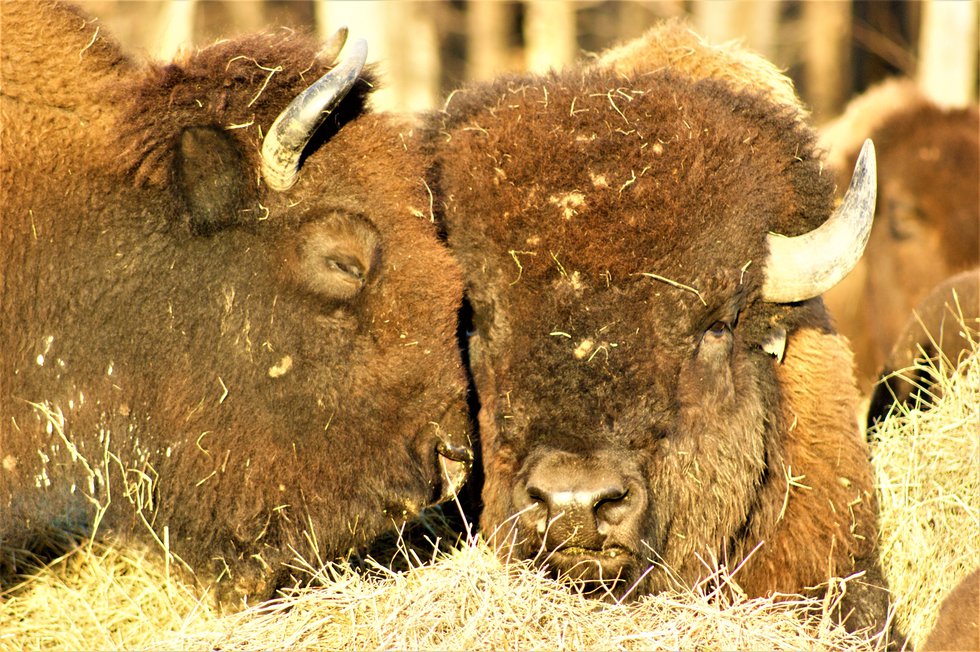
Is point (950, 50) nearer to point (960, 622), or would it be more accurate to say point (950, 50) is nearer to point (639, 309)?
Result: point (639, 309)

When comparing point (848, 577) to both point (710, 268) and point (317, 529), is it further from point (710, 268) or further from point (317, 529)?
point (317, 529)

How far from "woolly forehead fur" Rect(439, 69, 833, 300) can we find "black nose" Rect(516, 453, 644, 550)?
2.54ft

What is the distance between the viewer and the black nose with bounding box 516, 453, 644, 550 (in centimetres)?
422

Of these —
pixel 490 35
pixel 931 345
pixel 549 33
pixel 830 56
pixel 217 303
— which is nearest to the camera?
pixel 217 303

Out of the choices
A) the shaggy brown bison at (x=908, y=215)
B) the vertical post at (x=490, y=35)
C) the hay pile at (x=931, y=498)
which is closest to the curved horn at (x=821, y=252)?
the hay pile at (x=931, y=498)

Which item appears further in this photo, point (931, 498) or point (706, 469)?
point (931, 498)

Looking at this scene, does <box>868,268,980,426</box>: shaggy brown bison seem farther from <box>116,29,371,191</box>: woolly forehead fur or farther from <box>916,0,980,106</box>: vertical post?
<box>916,0,980,106</box>: vertical post

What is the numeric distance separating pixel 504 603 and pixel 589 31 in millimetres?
25897

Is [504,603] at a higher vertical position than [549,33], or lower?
lower

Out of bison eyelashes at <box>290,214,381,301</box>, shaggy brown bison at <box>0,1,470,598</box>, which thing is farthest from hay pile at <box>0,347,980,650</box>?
bison eyelashes at <box>290,214,381,301</box>

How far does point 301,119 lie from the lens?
14.1 ft

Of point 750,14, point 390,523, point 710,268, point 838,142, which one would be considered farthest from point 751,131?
point 750,14

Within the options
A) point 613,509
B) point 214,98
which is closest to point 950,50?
point 613,509

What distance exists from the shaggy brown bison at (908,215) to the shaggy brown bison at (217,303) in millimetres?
6069
